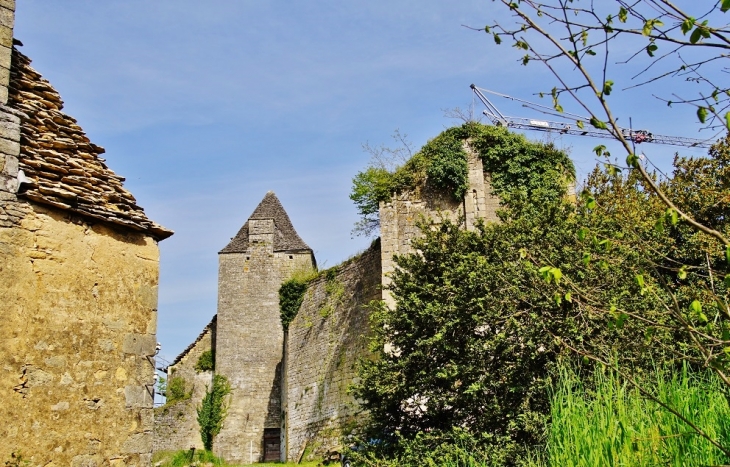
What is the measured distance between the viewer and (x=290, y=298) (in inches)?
1024

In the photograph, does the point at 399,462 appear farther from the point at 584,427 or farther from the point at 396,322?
the point at 584,427

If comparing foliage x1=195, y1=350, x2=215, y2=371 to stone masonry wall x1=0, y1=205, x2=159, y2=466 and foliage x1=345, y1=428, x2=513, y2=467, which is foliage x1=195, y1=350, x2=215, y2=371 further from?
stone masonry wall x1=0, y1=205, x2=159, y2=466

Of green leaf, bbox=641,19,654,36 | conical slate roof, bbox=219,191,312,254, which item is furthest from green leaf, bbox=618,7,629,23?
conical slate roof, bbox=219,191,312,254

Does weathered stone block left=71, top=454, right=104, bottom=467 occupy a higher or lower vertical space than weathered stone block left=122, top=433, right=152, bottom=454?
lower

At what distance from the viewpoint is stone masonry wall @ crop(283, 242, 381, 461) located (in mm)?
20266

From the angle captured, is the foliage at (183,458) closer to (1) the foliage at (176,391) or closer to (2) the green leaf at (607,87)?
(1) the foliage at (176,391)

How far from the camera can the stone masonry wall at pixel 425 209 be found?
1855 centimetres

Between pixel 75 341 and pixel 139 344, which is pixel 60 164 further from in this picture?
pixel 139 344

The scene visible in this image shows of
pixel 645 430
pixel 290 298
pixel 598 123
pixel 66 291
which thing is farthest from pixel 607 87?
pixel 290 298

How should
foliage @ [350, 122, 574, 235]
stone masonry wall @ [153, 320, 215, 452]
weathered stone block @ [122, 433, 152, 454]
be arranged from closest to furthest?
weathered stone block @ [122, 433, 152, 454] < foliage @ [350, 122, 574, 235] < stone masonry wall @ [153, 320, 215, 452]

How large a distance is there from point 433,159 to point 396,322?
640 centimetres

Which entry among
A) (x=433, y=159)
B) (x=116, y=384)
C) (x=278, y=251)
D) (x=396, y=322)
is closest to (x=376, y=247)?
(x=433, y=159)

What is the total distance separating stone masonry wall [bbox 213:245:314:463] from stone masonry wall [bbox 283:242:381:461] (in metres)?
2.26

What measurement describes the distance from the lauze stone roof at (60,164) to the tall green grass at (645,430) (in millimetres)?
4559
